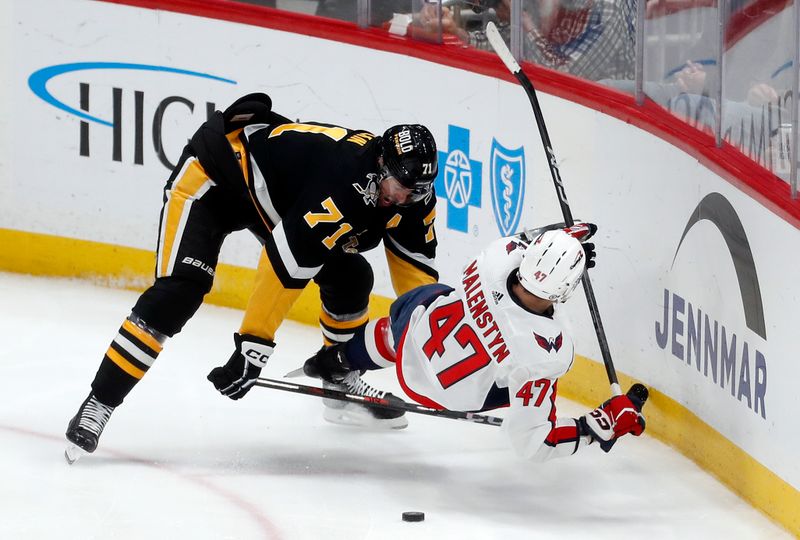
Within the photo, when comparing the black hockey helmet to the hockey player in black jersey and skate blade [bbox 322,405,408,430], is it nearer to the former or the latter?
the hockey player in black jersey

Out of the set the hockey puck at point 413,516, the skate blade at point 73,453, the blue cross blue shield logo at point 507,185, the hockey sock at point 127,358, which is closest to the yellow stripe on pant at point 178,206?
the hockey sock at point 127,358

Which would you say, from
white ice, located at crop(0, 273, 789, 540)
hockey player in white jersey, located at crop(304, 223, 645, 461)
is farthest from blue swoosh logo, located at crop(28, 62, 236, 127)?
hockey player in white jersey, located at crop(304, 223, 645, 461)

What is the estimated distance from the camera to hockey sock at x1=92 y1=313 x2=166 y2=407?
4.05 m

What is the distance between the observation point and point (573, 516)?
3902 millimetres

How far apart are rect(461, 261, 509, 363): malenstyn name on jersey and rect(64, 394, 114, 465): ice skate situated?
1.17 metres

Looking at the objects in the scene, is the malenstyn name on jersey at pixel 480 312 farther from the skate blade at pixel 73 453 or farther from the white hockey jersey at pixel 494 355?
the skate blade at pixel 73 453

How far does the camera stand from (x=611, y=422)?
3.84 meters

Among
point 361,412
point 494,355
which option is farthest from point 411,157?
point 361,412

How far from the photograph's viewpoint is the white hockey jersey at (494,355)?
367 cm

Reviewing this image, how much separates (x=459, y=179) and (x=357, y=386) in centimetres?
100

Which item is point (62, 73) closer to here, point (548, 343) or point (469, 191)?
point (469, 191)

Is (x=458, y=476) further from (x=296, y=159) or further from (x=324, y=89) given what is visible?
(x=324, y=89)

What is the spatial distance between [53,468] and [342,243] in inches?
43.0

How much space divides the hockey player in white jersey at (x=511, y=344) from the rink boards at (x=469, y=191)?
0.37 meters
